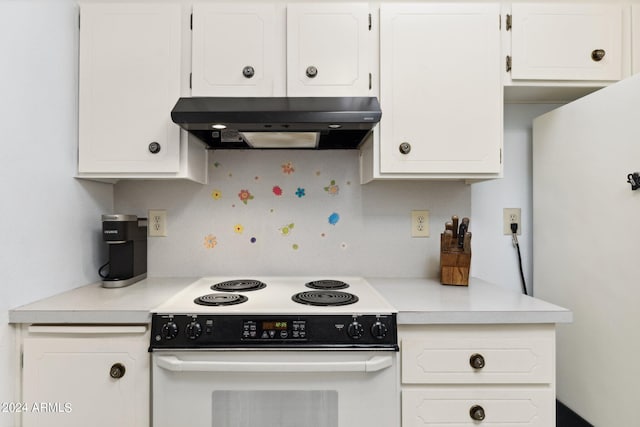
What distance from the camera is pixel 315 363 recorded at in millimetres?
1215

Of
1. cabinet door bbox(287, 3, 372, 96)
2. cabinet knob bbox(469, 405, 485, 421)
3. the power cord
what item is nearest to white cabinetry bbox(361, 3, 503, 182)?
cabinet door bbox(287, 3, 372, 96)

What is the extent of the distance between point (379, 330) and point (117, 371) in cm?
89

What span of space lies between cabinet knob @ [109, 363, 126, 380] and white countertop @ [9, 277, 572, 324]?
0.14 metres

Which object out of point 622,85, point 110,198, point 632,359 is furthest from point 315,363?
point 622,85

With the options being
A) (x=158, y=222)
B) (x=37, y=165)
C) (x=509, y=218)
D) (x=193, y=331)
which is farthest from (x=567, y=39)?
(x=37, y=165)

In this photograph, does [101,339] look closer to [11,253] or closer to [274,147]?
[11,253]

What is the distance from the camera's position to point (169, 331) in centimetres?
123

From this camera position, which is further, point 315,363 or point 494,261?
point 494,261

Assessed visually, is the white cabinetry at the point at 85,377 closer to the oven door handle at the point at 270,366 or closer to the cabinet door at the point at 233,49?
the oven door handle at the point at 270,366

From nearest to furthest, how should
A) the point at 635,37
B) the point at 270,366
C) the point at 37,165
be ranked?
the point at 270,366, the point at 37,165, the point at 635,37

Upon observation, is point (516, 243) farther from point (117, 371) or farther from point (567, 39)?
point (117, 371)

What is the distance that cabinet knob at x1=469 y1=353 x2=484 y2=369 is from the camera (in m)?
1.23

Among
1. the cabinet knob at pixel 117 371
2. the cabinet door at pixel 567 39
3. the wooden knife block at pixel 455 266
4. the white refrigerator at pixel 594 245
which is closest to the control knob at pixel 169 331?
the cabinet knob at pixel 117 371

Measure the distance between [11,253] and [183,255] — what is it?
721 millimetres
